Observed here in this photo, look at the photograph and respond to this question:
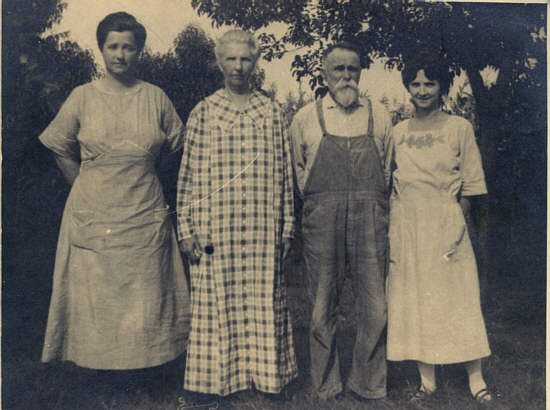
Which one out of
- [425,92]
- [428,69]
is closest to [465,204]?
[425,92]

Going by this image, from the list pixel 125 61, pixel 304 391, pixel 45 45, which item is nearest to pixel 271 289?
pixel 304 391

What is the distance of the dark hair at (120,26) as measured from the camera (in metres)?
3.59

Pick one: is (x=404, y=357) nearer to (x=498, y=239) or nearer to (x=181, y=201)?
(x=498, y=239)

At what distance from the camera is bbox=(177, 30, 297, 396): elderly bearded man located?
3449mm

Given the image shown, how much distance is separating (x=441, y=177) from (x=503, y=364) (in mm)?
1446

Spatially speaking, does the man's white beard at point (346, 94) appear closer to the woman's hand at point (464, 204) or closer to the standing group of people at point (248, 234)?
the standing group of people at point (248, 234)

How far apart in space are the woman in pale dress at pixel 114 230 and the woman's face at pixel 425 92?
169cm

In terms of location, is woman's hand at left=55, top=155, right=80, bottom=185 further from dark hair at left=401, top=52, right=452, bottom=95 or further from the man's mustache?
dark hair at left=401, top=52, right=452, bottom=95

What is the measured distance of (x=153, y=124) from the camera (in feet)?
11.7

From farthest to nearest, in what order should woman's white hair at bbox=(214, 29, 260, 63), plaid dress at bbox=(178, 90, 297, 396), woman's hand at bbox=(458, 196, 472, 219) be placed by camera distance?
woman's hand at bbox=(458, 196, 472, 219) < woman's white hair at bbox=(214, 29, 260, 63) < plaid dress at bbox=(178, 90, 297, 396)

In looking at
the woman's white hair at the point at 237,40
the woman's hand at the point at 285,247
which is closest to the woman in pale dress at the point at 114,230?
the woman's white hair at the point at 237,40

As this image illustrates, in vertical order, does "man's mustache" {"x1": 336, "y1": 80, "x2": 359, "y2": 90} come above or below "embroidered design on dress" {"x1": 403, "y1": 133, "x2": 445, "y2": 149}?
above

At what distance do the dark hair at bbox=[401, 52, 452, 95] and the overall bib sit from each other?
57cm

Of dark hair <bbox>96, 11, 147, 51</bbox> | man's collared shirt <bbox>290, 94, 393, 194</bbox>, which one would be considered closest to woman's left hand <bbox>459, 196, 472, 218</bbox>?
man's collared shirt <bbox>290, 94, 393, 194</bbox>
